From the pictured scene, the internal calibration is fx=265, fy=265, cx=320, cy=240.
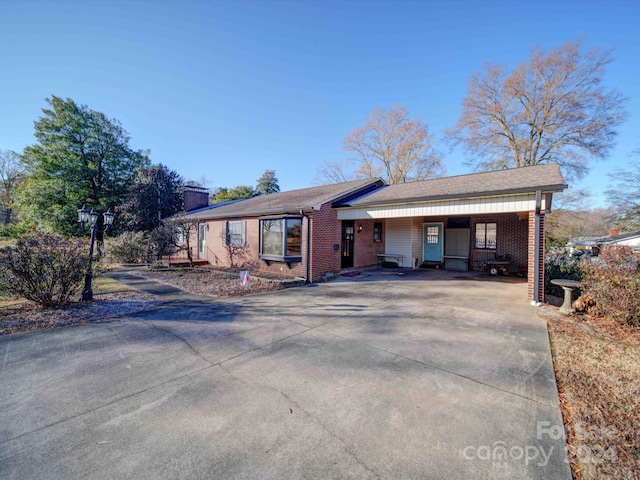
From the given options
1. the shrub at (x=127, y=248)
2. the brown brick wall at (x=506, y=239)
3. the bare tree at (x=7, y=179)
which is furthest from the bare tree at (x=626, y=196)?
the bare tree at (x=7, y=179)

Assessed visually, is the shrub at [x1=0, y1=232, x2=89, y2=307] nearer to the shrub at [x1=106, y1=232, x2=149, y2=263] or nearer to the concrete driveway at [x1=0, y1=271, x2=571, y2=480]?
the concrete driveway at [x1=0, y1=271, x2=571, y2=480]

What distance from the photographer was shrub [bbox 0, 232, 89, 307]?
18.7 feet

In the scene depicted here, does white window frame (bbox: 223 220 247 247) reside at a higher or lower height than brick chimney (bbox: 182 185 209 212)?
lower

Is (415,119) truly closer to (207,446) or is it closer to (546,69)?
(546,69)

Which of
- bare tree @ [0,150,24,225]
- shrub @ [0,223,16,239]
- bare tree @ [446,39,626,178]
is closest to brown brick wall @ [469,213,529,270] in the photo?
bare tree @ [446,39,626,178]

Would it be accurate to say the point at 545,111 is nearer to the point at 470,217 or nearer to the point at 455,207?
the point at 470,217

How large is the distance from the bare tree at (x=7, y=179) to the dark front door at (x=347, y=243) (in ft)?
132

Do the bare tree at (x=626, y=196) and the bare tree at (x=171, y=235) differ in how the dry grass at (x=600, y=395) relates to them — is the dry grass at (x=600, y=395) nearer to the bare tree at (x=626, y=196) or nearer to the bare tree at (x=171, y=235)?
the bare tree at (x=171, y=235)

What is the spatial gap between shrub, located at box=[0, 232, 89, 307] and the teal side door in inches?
534

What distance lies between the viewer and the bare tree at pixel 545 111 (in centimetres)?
1711

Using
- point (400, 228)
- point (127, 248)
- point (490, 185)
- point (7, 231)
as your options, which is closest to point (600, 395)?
point (490, 185)

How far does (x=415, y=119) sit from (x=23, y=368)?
27.6m

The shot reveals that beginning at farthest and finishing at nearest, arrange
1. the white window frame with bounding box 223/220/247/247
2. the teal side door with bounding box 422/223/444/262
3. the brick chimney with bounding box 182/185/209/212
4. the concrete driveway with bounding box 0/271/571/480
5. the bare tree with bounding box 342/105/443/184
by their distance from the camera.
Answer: the bare tree with bounding box 342/105/443/184, the brick chimney with bounding box 182/185/209/212, the teal side door with bounding box 422/223/444/262, the white window frame with bounding box 223/220/247/247, the concrete driveway with bounding box 0/271/571/480

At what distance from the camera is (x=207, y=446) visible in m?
2.20
